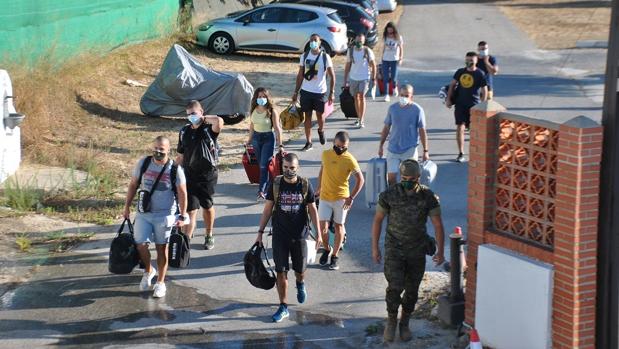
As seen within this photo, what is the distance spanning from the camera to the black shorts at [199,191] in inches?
435

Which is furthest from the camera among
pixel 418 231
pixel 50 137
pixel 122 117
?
pixel 122 117

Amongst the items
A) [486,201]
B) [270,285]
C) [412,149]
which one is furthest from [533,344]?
[412,149]

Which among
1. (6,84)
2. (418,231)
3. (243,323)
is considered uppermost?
(6,84)

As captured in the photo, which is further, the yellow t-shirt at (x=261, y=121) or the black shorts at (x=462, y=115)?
the black shorts at (x=462, y=115)

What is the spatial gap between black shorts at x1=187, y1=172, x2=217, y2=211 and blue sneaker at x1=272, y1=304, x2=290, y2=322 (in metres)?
2.16

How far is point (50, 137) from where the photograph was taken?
16750 millimetres

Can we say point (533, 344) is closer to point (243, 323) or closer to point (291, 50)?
point (243, 323)

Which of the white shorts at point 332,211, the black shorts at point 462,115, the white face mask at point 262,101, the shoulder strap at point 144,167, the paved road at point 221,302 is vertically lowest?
the paved road at point 221,302

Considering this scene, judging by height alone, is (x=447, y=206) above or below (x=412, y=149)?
below

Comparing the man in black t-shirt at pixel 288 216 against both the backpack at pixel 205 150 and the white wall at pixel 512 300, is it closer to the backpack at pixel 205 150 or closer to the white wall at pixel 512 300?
the white wall at pixel 512 300

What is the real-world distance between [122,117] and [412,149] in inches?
330

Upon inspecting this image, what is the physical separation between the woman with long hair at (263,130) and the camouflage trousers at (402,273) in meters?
3.96

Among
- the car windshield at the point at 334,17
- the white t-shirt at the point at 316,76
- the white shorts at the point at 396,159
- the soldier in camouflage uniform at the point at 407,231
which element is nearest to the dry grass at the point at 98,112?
the white t-shirt at the point at 316,76

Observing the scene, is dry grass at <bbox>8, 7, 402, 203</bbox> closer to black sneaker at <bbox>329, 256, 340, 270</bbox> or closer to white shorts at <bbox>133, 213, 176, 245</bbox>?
white shorts at <bbox>133, 213, 176, 245</bbox>
